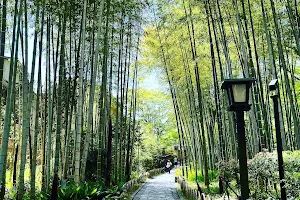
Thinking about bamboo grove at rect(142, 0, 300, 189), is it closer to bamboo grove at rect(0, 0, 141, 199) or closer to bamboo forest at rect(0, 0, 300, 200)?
bamboo forest at rect(0, 0, 300, 200)

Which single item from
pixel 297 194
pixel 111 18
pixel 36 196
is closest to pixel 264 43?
pixel 111 18

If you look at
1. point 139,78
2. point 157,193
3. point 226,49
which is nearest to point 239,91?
point 226,49

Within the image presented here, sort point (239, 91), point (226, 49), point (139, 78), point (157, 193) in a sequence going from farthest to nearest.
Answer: point (139, 78)
point (157, 193)
point (226, 49)
point (239, 91)

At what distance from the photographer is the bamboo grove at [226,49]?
5.14 metres

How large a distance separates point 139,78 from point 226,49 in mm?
7088

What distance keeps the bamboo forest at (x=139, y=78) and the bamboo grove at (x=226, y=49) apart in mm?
34

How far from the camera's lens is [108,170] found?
6242 mm

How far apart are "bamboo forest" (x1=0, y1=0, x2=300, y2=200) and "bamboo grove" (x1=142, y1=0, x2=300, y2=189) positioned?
3 centimetres

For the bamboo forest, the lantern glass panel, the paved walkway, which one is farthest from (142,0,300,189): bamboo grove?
the lantern glass panel

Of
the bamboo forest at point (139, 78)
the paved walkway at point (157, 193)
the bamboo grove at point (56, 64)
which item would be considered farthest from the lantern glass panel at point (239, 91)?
the paved walkway at point (157, 193)

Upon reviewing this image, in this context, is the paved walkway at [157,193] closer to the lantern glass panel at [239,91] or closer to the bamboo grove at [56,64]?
the bamboo grove at [56,64]

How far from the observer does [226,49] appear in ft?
16.7

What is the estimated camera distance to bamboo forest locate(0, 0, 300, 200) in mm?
4098

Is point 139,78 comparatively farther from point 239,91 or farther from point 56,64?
point 239,91
